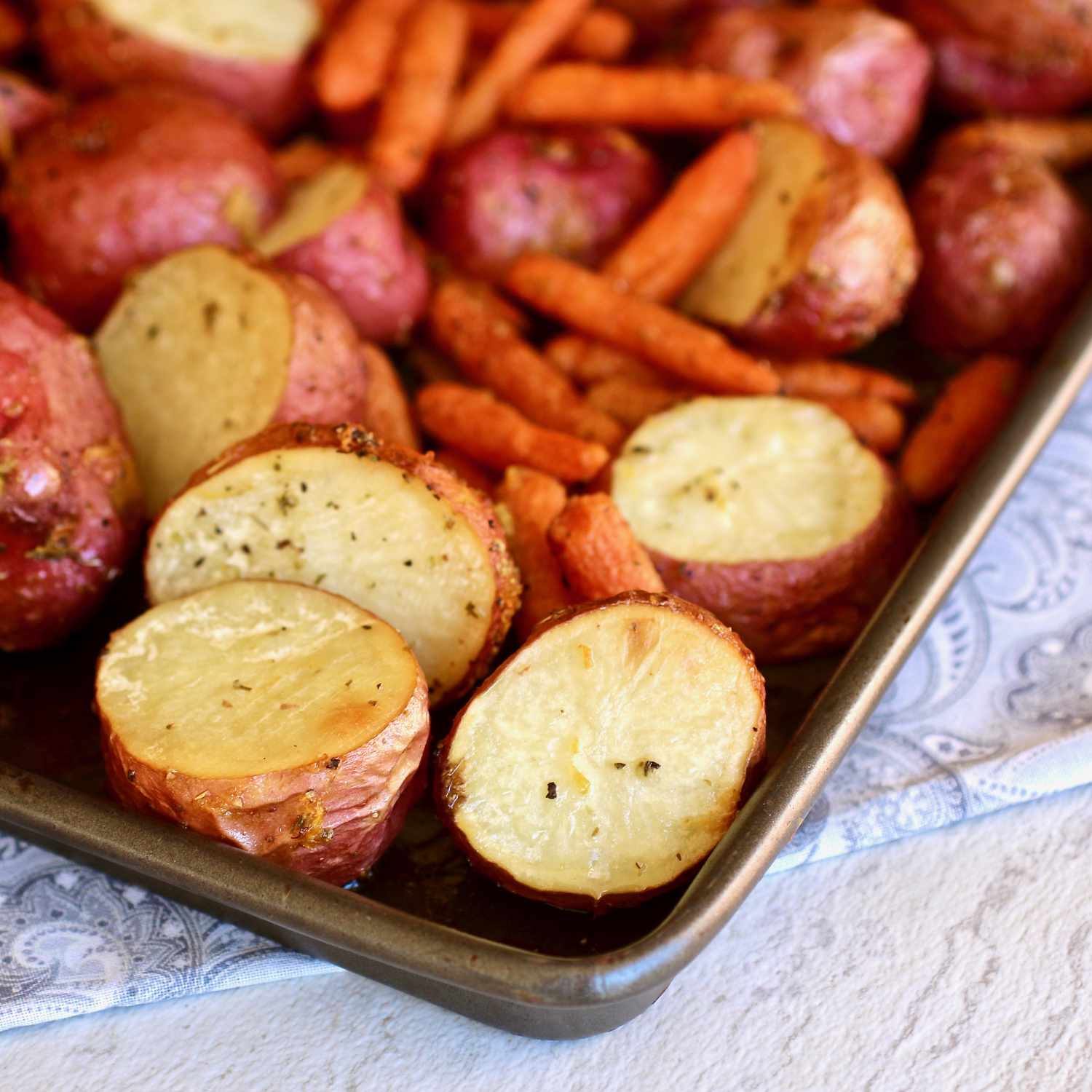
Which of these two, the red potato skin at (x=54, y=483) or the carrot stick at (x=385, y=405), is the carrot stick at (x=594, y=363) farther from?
the red potato skin at (x=54, y=483)

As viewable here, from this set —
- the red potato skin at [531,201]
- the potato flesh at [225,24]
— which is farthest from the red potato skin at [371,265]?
the potato flesh at [225,24]

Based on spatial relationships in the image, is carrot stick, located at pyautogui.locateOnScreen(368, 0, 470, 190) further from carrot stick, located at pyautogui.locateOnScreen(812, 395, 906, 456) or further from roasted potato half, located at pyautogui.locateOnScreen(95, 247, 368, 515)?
carrot stick, located at pyautogui.locateOnScreen(812, 395, 906, 456)

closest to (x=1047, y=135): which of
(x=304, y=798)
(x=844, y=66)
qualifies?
(x=844, y=66)

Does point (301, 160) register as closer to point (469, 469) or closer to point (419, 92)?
point (419, 92)

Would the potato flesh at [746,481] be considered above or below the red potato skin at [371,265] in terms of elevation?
below

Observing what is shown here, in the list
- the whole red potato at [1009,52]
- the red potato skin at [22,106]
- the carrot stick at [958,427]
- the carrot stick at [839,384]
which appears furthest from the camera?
the whole red potato at [1009,52]

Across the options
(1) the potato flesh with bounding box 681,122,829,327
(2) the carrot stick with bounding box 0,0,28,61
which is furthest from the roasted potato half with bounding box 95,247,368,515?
(2) the carrot stick with bounding box 0,0,28,61

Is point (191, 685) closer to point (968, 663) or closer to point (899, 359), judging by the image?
point (968, 663)

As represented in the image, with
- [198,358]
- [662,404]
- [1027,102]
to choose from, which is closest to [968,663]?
[662,404]
